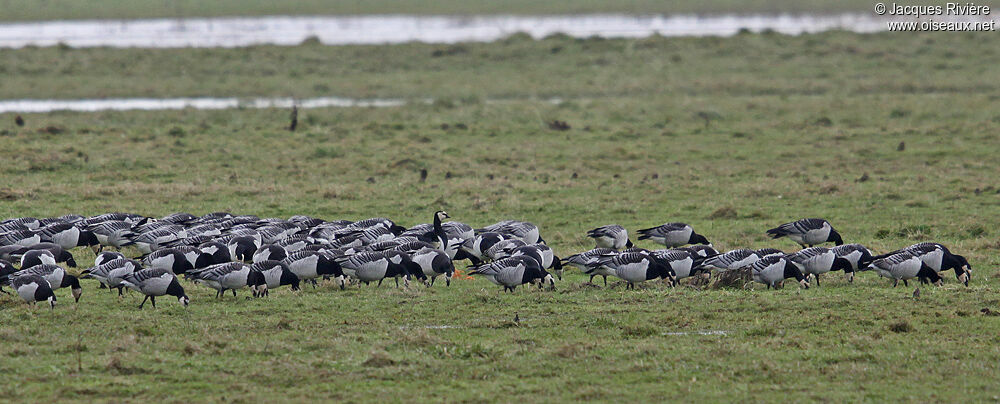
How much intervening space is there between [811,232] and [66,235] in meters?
12.2

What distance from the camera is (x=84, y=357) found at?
10.7 m

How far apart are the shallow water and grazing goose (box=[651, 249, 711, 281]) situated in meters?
50.1

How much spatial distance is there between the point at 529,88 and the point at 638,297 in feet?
106

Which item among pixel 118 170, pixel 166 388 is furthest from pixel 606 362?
pixel 118 170

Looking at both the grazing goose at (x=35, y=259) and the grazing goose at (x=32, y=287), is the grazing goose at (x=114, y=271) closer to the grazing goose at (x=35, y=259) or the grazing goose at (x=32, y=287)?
the grazing goose at (x=35, y=259)

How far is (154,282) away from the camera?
1307 cm

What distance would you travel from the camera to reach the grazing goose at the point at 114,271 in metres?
13.6

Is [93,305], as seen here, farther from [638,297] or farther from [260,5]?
[260,5]

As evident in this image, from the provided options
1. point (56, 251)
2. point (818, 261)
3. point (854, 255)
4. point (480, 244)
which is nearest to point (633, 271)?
point (818, 261)

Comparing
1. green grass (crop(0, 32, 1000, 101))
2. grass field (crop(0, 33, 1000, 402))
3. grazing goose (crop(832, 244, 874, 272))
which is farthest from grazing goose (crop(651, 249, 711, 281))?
green grass (crop(0, 32, 1000, 101))

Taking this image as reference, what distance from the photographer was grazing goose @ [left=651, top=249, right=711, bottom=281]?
14891 mm

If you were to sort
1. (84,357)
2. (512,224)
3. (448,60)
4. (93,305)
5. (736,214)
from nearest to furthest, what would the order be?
(84,357) → (93,305) → (512,224) → (736,214) → (448,60)

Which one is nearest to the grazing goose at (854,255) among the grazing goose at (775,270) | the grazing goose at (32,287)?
the grazing goose at (775,270)

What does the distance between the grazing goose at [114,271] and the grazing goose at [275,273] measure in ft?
5.06
